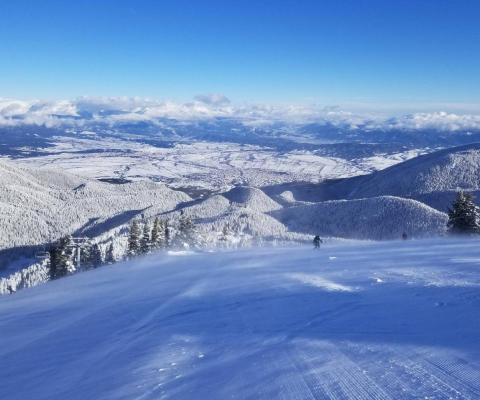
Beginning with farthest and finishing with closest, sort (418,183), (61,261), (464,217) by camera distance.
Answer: (418,183) → (61,261) → (464,217)

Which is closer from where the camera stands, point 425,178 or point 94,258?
point 94,258

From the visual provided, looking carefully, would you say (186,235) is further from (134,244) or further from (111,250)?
(111,250)

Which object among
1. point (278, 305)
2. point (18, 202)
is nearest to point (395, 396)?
point (278, 305)

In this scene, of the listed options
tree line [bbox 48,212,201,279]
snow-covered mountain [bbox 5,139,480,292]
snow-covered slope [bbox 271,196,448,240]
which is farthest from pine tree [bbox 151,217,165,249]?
snow-covered slope [bbox 271,196,448,240]

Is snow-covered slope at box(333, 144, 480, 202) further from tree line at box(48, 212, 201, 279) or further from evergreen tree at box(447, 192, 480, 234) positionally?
tree line at box(48, 212, 201, 279)

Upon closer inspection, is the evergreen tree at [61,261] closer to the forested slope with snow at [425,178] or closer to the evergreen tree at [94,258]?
the evergreen tree at [94,258]

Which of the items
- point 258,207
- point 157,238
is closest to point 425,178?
point 258,207

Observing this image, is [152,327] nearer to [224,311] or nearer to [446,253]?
[224,311]
